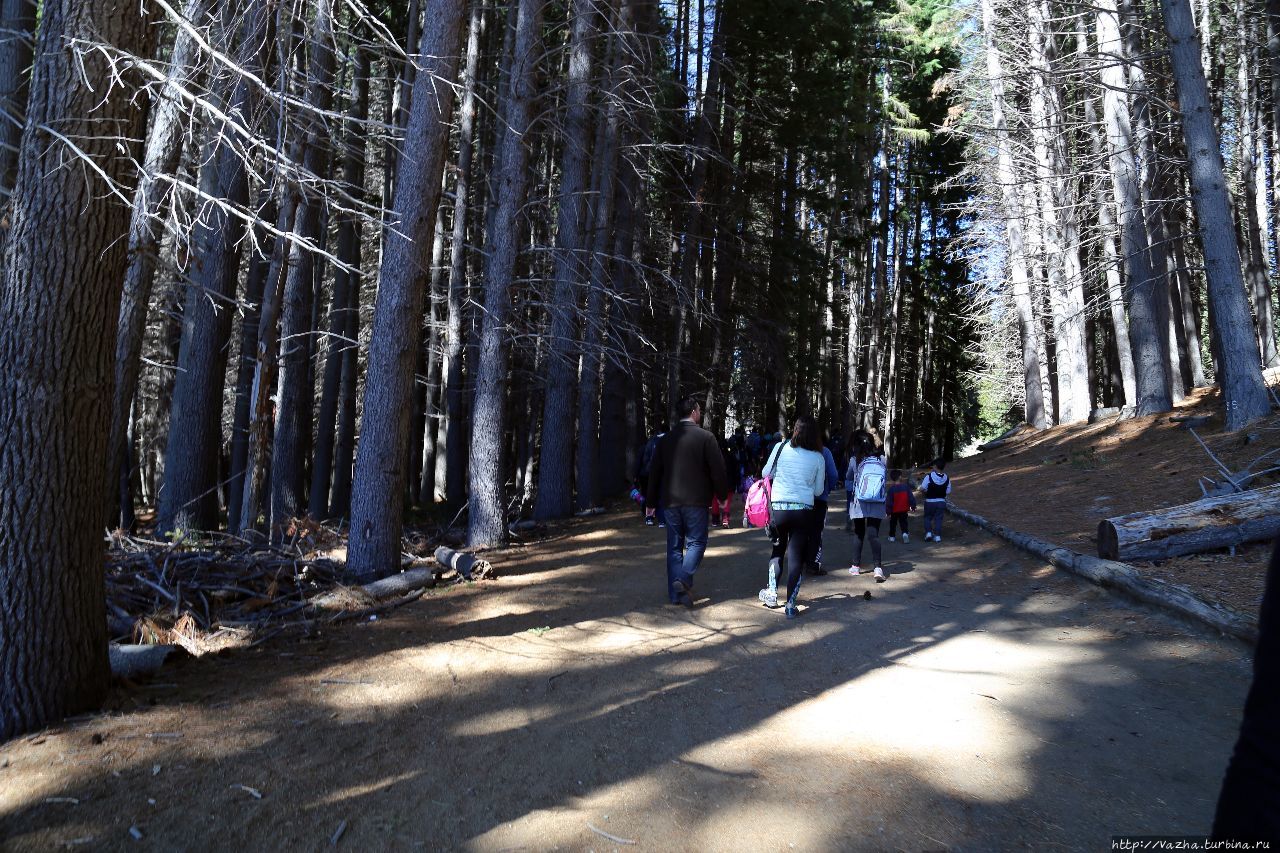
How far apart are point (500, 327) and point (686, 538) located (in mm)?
5994

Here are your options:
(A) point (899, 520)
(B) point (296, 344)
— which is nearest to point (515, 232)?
(B) point (296, 344)

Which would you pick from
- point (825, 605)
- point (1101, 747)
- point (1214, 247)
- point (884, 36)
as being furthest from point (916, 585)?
point (884, 36)

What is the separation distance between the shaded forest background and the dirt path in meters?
1.33

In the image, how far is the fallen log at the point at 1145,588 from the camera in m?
6.39

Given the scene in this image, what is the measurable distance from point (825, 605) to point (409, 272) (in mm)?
6197

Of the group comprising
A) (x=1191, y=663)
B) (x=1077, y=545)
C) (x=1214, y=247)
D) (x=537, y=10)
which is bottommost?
(x=1191, y=663)

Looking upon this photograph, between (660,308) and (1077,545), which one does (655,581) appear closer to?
(1077,545)

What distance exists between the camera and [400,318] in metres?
10.1

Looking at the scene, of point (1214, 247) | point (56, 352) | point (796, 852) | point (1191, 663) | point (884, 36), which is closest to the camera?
point (796, 852)

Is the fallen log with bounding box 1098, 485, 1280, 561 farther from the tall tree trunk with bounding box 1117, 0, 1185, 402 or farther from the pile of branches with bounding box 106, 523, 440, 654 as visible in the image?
the tall tree trunk with bounding box 1117, 0, 1185, 402

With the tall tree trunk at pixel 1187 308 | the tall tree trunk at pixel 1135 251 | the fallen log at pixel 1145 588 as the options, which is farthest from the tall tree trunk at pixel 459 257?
the tall tree trunk at pixel 1187 308

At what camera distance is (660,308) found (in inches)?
903

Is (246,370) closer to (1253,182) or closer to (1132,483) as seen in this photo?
(1132,483)

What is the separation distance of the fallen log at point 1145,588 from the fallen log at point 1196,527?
272 mm
